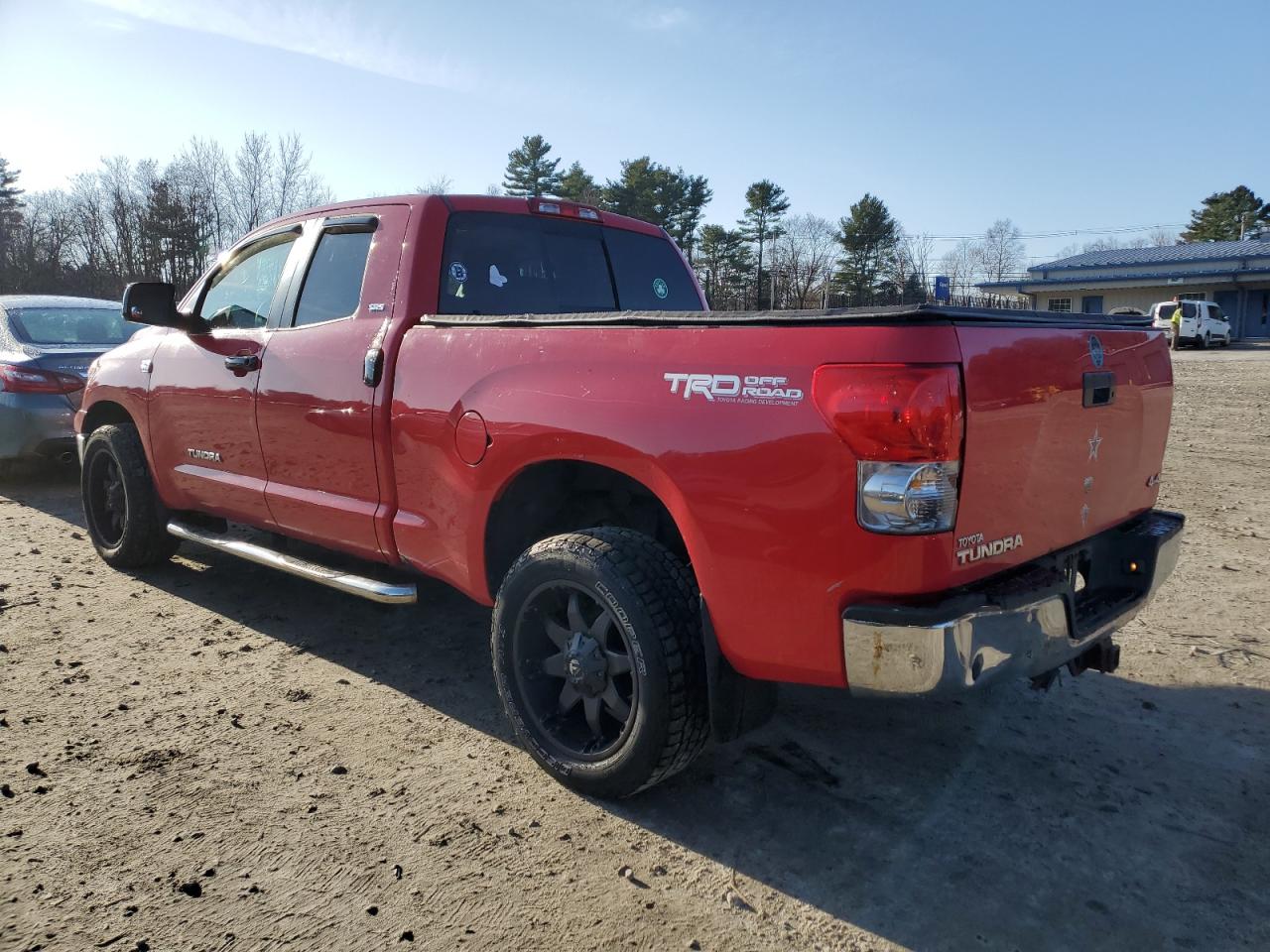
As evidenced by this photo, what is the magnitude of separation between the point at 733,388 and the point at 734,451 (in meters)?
0.17

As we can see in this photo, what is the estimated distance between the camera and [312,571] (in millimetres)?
3906

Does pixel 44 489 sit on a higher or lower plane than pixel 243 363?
lower

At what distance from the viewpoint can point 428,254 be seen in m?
3.69

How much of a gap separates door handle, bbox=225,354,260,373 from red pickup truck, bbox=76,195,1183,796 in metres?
0.02

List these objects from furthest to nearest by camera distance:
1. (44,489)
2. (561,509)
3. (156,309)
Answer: (44,489)
(156,309)
(561,509)

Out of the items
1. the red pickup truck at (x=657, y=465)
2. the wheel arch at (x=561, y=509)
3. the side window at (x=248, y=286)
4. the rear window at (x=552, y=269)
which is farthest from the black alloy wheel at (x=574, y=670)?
the side window at (x=248, y=286)

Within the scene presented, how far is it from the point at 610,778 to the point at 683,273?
289cm

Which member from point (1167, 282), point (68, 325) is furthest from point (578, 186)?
point (68, 325)

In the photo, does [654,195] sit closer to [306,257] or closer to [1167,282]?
[1167,282]

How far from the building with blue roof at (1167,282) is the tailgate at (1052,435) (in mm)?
45431

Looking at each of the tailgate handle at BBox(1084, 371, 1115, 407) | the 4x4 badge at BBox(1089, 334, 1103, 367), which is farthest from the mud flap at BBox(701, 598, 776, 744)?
the 4x4 badge at BBox(1089, 334, 1103, 367)

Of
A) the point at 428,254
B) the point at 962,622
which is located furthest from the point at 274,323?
the point at 962,622

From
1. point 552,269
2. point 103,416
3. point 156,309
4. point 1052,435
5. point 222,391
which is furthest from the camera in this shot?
point 103,416

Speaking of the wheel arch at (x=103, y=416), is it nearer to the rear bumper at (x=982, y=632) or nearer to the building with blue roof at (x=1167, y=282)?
the rear bumper at (x=982, y=632)
